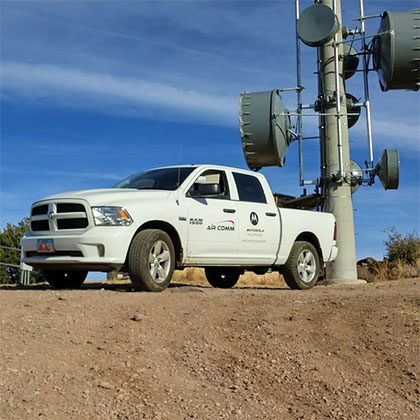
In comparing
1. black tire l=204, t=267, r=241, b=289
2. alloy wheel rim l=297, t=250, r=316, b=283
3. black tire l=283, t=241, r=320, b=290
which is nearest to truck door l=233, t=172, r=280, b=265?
black tire l=283, t=241, r=320, b=290

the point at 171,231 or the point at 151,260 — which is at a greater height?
the point at 171,231

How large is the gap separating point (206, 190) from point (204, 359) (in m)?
4.12

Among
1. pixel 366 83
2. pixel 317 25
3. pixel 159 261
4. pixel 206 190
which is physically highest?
pixel 317 25

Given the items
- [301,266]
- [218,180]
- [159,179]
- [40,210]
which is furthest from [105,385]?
[301,266]

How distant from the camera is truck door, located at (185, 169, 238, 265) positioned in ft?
33.4

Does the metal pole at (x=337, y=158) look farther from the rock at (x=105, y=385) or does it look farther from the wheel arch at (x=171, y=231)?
the rock at (x=105, y=385)

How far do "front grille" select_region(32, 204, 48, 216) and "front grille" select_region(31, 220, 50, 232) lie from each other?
0.13 metres

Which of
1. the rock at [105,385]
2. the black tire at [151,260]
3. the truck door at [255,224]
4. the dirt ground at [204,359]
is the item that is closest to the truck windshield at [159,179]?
the black tire at [151,260]

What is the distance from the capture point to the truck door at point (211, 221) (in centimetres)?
1018

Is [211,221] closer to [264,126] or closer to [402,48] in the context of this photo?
[264,126]

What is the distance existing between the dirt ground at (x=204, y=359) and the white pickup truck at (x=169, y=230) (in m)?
0.88

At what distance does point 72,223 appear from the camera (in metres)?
9.50

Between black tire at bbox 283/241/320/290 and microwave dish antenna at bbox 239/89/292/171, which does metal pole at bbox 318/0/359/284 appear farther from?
black tire at bbox 283/241/320/290

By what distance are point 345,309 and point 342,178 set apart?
33.8 ft
